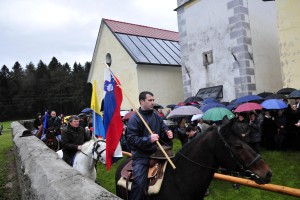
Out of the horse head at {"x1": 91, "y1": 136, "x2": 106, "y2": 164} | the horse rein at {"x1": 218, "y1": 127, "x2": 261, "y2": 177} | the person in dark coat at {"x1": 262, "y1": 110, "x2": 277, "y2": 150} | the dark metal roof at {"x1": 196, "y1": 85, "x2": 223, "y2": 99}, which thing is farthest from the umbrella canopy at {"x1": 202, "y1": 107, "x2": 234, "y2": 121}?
the dark metal roof at {"x1": 196, "y1": 85, "x2": 223, "y2": 99}

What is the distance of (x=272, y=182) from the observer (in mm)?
8562

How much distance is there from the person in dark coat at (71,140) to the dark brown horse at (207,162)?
362cm

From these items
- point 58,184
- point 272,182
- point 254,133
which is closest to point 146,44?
point 254,133

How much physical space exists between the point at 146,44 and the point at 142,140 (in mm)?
24284

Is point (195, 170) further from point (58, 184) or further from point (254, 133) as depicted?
point (254, 133)

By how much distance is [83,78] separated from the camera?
77.1 m

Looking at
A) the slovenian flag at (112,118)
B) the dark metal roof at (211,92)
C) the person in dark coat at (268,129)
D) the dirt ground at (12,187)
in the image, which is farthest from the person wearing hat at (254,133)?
the dark metal roof at (211,92)

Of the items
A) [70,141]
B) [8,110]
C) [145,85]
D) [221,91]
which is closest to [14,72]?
[8,110]

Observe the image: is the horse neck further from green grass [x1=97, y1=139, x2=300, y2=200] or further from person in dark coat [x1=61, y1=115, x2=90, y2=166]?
green grass [x1=97, y1=139, x2=300, y2=200]

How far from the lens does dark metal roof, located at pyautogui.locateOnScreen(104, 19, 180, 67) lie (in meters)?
25.9

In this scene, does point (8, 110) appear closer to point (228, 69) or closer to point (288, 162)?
point (228, 69)

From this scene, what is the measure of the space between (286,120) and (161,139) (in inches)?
300

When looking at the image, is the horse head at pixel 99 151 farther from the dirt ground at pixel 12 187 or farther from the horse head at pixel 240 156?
the horse head at pixel 240 156

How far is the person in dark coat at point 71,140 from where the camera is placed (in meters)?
7.57
